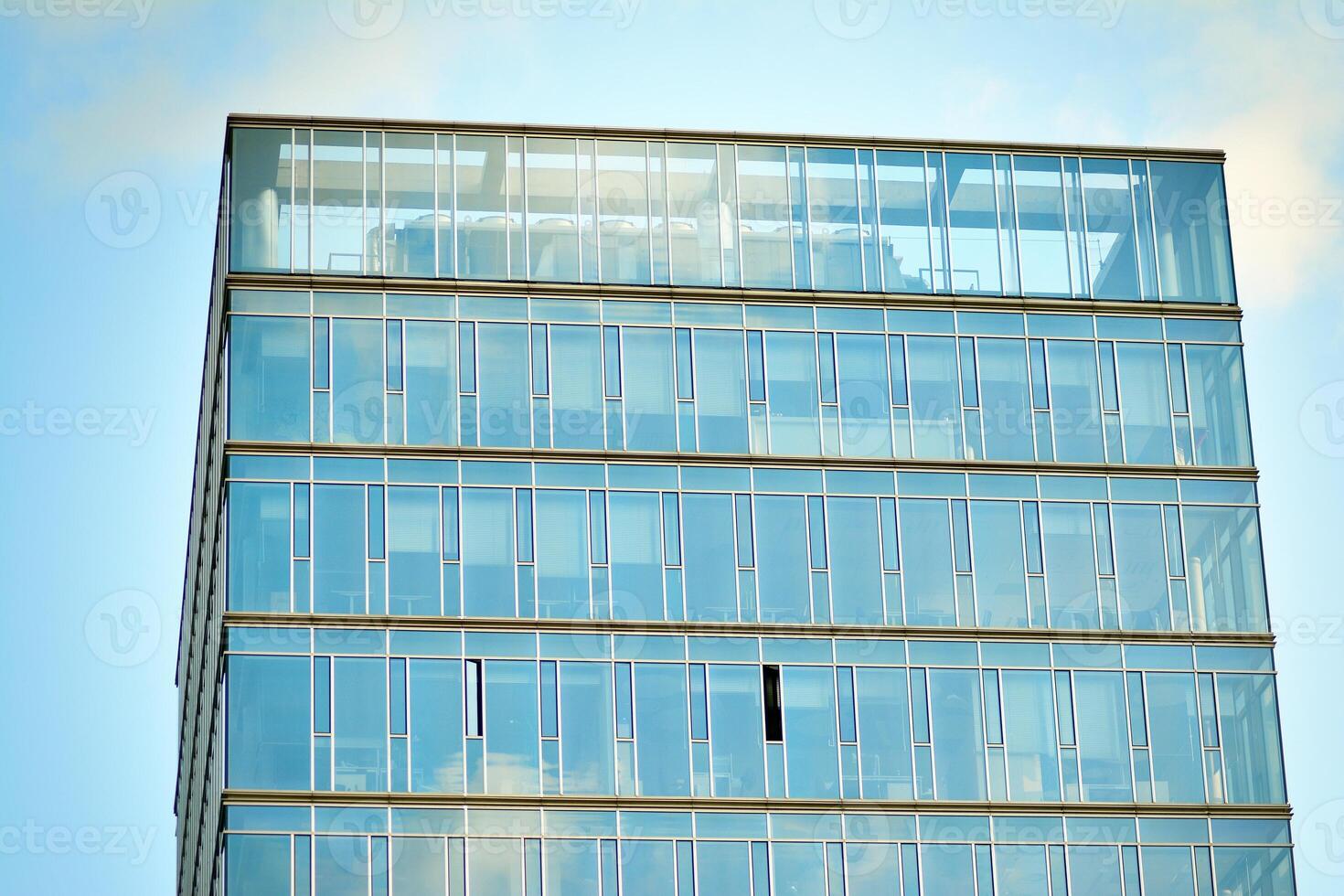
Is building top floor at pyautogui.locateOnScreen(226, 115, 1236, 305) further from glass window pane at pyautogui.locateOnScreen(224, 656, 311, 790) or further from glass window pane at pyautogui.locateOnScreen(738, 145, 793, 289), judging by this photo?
glass window pane at pyautogui.locateOnScreen(224, 656, 311, 790)

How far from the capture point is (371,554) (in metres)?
58.6

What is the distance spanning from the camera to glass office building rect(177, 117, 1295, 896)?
189ft

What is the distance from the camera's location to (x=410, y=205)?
61.6 m

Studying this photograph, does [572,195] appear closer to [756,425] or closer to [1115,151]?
[756,425]

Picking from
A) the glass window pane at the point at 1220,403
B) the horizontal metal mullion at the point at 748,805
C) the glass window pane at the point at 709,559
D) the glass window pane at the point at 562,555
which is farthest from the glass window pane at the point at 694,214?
the horizontal metal mullion at the point at 748,805

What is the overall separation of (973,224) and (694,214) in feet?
21.6

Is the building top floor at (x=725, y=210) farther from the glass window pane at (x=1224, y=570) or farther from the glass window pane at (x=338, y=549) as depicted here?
the glass window pane at (x=338, y=549)

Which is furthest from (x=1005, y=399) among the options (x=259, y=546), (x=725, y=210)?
(x=259, y=546)

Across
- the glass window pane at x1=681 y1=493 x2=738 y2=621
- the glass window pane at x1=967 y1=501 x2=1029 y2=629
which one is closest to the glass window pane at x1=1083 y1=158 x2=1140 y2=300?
the glass window pane at x1=967 y1=501 x2=1029 y2=629

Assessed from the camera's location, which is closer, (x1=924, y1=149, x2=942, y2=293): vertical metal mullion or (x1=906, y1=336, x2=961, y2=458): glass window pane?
(x1=906, y1=336, x2=961, y2=458): glass window pane

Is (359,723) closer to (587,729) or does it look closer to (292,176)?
(587,729)

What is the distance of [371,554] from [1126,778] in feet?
57.1

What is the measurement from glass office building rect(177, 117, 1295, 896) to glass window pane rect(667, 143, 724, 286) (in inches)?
3.6

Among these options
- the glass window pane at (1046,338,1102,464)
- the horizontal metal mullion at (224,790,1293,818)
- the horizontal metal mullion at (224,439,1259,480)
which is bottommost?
the horizontal metal mullion at (224,790,1293,818)
